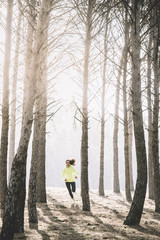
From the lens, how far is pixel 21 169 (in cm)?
434

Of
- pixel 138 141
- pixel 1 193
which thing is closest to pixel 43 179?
pixel 1 193

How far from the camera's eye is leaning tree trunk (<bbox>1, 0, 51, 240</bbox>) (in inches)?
162

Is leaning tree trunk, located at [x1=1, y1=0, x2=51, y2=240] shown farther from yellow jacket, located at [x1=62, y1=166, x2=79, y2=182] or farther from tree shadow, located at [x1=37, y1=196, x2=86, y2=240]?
yellow jacket, located at [x1=62, y1=166, x2=79, y2=182]

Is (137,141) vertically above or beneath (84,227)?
above

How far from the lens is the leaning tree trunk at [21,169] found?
4.11 m

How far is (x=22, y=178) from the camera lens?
14.4 ft

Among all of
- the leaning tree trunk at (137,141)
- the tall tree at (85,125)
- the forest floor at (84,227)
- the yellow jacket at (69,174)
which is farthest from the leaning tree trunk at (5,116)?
the leaning tree trunk at (137,141)

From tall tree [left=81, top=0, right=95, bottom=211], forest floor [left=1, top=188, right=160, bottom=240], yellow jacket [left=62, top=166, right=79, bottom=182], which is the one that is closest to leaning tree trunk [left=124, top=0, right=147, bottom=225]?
forest floor [left=1, top=188, right=160, bottom=240]

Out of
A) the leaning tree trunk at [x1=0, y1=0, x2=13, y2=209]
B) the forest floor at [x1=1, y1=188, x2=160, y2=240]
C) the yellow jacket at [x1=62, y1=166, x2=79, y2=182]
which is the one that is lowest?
the forest floor at [x1=1, y1=188, x2=160, y2=240]

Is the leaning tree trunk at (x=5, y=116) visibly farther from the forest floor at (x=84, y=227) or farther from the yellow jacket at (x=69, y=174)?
the yellow jacket at (x=69, y=174)

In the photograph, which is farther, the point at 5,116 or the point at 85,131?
the point at 85,131

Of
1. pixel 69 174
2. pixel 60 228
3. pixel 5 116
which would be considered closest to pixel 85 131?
pixel 69 174

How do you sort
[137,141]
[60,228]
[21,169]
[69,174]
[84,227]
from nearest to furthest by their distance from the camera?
[21,169], [60,228], [84,227], [137,141], [69,174]

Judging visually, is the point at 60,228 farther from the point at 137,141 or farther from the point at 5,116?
the point at 5,116
